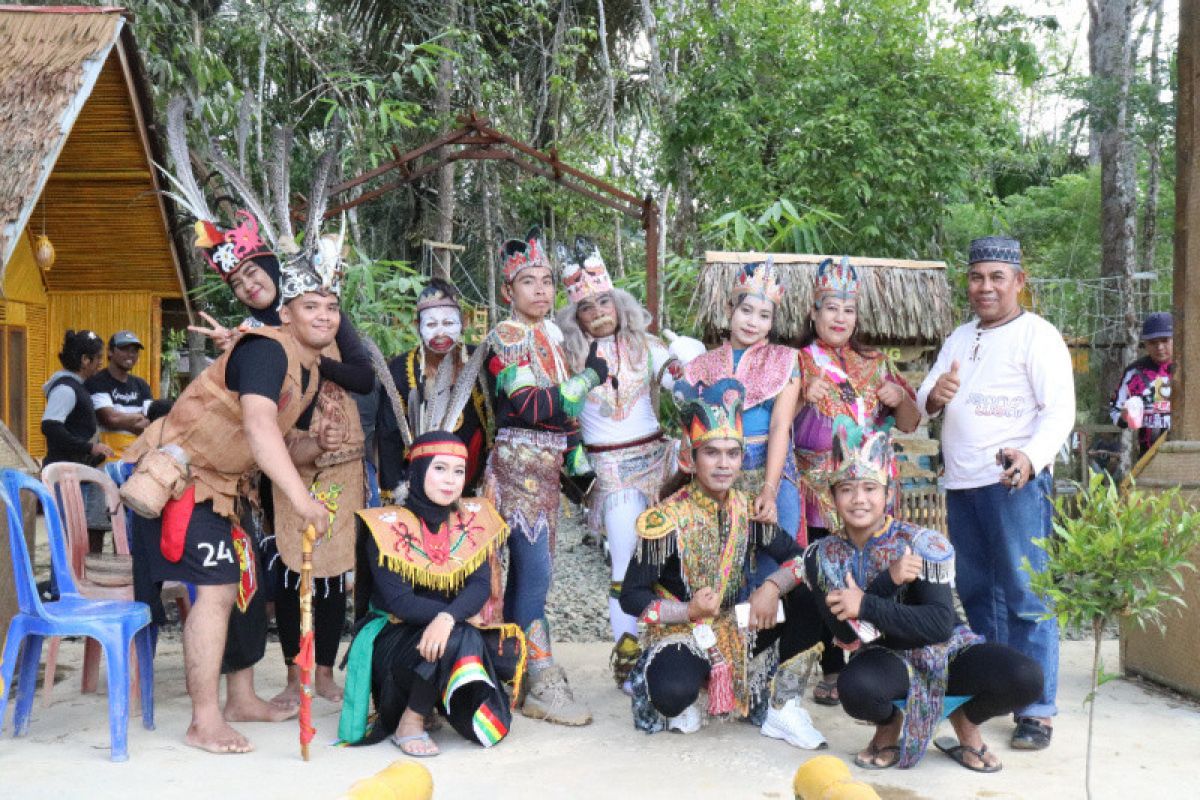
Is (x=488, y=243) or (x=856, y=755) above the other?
(x=488, y=243)

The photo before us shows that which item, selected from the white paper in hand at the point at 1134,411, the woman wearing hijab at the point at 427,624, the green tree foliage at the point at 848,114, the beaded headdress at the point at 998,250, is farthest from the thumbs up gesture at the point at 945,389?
the green tree foliage at the point at 848,114

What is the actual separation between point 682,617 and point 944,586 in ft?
2.95

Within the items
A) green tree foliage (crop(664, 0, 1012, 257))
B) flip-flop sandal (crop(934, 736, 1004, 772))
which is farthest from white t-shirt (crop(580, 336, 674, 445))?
green tree foliage (crop(664, 0, 1012, 257))

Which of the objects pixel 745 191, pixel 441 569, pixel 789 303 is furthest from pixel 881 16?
pixel 441 569

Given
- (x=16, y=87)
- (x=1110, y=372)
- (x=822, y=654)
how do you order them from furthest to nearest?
(x=1110, y=372) → (x=16, y=87) → (x=822, y=654)

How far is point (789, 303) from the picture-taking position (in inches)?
227

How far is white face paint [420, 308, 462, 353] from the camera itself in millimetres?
4281

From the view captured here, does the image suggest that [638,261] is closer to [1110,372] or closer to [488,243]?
[488,243]

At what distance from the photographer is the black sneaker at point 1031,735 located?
3.71m

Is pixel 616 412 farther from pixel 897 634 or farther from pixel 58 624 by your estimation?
pixel 58 624

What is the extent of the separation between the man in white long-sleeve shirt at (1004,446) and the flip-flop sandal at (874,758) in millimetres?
470

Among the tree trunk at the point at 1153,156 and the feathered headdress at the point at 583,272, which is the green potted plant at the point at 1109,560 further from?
the tree trunk at the point at 1153,156

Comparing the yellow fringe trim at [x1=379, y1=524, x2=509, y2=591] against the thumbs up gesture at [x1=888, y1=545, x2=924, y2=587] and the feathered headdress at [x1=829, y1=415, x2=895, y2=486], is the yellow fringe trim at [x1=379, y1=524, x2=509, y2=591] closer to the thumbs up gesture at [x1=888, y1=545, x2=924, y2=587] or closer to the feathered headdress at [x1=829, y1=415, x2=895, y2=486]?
the feathered headdress at [x1=829, y1=415, x2=895, y2=486]

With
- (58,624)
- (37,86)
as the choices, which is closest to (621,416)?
(58,624)
